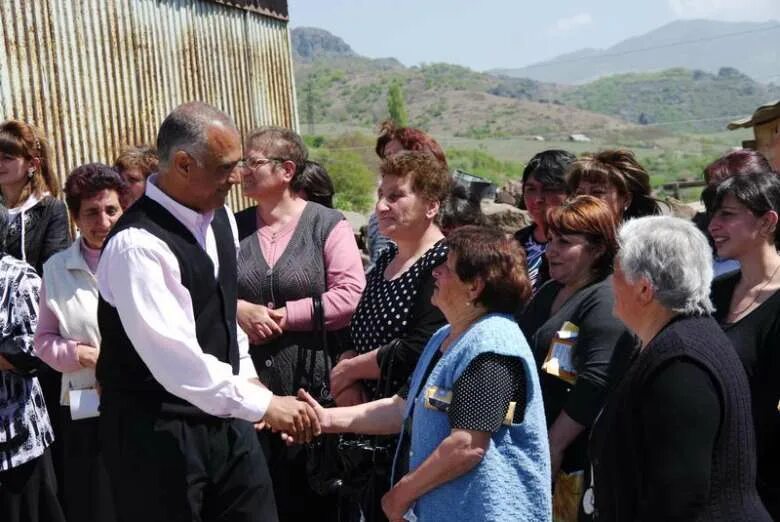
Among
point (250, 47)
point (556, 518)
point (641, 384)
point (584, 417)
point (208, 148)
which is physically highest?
point (250, 47)

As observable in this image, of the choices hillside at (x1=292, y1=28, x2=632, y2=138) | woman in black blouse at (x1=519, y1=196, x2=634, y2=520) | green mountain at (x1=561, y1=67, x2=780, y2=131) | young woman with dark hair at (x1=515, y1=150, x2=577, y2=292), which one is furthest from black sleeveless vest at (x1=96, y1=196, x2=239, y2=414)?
green mountain at (x1=561, y1=67, x2=780, y2=131)

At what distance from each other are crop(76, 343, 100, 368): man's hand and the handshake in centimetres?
124

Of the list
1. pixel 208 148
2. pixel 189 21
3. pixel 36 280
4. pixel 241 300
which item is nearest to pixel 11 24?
pixel 189 21

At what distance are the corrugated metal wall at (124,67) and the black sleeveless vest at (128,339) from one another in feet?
12.2

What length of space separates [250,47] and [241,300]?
5024mm

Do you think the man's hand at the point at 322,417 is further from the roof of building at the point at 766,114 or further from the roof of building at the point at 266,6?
the roof of building at the point at 266,6

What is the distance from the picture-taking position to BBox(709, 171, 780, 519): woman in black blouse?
4.04m

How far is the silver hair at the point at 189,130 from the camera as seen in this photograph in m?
4.25

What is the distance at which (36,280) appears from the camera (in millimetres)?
5562

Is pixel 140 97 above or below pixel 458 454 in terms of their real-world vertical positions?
above

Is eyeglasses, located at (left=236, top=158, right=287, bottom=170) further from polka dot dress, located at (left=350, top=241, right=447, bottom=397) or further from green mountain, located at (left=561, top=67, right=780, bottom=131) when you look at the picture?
green mountain, located at (left=561, top=67, right=780, bottom=131)

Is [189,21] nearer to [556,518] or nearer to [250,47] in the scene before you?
[250,47]

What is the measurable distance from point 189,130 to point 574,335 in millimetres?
1742

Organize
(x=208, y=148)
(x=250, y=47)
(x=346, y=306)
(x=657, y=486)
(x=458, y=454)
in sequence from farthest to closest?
(x=250, y=47)
(x=346, y=306)
(x=208, y=148)
(x=458, y=454)
(x=657, y=486)
